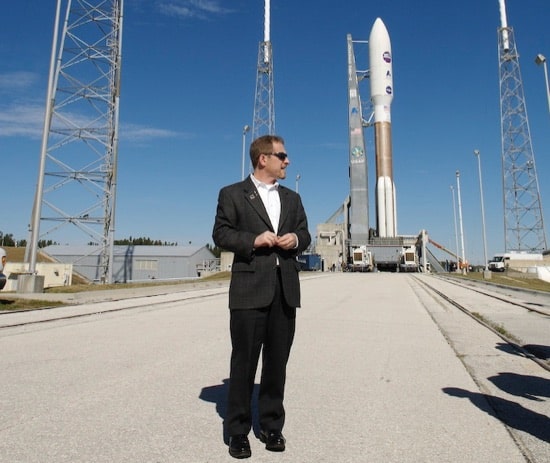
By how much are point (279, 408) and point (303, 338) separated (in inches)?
169

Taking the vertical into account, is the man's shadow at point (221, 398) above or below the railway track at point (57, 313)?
below

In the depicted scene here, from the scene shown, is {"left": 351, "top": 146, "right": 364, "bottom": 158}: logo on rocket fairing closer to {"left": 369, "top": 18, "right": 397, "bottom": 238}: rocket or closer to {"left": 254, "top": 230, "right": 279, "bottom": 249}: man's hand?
{"left": 369, "top": 18, "right": 397, "bottom": 238}: rocket

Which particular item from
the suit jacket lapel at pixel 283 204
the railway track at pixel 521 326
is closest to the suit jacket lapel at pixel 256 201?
the suit jacket lapel at pixel 283 204

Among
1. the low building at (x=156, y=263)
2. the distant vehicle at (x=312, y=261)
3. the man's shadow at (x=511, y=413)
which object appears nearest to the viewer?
the man's shadow at (x=511, y=413)

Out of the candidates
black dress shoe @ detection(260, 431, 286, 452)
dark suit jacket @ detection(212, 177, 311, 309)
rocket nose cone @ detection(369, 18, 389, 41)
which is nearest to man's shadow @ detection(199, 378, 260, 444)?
black dress shoe @ detection(260, 431, 286, 452)

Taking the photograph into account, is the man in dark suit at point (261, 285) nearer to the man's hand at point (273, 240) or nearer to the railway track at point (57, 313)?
the man's hand at point (273, 240)

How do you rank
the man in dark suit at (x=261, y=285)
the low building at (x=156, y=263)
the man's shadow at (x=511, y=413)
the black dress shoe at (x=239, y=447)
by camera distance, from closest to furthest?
the black dress shoe at (x=239, y=447) → the man in dark suit at (x=261, y=285) → the man's shadow at (x=511, y=413) → the low building at (x=156, y=263)

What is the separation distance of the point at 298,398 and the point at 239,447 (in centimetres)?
132

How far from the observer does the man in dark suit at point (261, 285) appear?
296 centimetres

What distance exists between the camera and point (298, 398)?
4016 mm

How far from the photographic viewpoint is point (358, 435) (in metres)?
3.14

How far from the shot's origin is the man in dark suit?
9.72ft

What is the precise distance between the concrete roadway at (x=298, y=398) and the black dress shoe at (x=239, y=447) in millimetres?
54

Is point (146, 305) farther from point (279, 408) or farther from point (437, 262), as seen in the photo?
point (437, 262)
